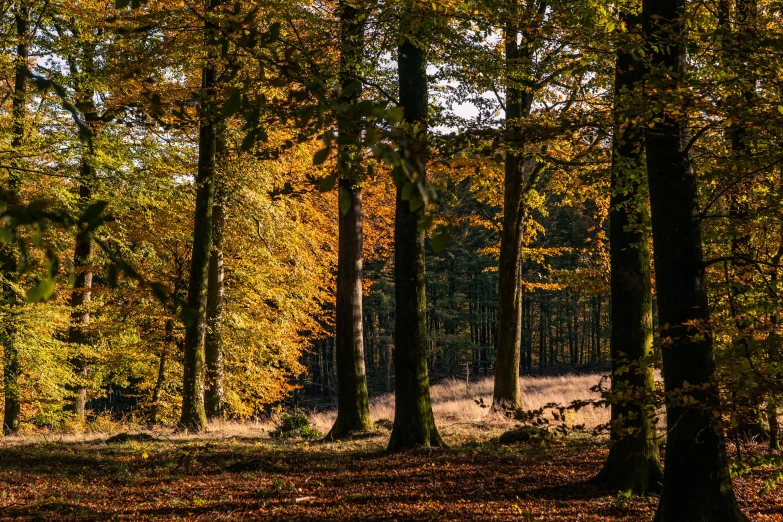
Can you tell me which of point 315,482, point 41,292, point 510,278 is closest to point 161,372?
point 510,278

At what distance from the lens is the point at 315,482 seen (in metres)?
7.70

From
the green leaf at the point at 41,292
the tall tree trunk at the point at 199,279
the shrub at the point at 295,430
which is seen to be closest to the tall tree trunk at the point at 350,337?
the shrub at the point at 295,430

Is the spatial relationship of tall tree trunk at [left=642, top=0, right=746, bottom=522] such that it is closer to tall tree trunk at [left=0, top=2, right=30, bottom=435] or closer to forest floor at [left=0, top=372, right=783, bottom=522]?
forest floor at [left=0, top=372, right=783, bottom=522]

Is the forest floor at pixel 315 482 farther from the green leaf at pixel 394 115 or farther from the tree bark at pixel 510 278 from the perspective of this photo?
the green leaf at pixel 394 115

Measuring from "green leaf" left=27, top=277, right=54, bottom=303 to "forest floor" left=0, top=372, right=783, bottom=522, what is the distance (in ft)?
11.8

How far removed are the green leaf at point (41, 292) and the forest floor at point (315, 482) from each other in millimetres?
3584

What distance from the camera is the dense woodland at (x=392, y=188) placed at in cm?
347

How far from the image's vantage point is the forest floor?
6.14 meters

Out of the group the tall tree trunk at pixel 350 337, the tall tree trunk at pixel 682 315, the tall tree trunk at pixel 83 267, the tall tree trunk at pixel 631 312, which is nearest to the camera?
the tall tree trunk at pixel 682 315

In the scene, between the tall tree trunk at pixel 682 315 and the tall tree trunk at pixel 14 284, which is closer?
the tall tree trunk at pixel 682 315

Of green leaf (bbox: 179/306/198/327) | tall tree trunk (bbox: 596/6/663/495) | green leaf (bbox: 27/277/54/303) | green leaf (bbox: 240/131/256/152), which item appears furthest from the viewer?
tall tree trunk (bbox: 596/6/663/495)

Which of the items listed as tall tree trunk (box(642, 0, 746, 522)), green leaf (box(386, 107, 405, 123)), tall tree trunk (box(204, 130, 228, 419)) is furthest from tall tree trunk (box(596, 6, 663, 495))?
tall tree trunk (box(204, 130, 228, 419))

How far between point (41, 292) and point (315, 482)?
266 inches

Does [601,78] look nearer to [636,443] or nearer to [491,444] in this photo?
[636,443]
